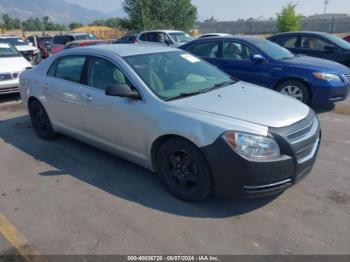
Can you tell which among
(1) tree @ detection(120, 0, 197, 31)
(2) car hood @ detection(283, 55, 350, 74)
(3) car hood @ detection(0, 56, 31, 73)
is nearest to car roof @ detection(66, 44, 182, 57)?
(2) car hood @ detection(283, 55, 350, 74)

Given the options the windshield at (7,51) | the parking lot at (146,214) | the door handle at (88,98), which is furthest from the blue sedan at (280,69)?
the windshield at (7,51)

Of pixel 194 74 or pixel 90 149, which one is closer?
pixel 194 74

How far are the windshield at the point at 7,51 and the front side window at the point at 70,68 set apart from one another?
562cm

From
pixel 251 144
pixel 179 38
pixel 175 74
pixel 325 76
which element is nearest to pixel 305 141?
pixel 251 144

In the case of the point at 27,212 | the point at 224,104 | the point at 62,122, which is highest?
the point at 224,104

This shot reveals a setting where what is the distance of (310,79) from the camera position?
6.59m

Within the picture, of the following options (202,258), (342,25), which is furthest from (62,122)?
(342,25)

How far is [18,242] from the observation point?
2982mm

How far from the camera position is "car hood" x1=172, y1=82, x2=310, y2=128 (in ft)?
10.5

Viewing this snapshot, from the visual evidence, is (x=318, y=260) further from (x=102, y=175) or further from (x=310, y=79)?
(x=310, y=79)

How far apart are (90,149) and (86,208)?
169cm

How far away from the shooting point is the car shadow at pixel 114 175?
3.42 meters

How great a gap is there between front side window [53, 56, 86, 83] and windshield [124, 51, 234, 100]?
90cm

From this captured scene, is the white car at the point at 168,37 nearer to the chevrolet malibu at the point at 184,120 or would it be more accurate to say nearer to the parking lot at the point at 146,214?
the chevrolet malibu at the point at 184,120
